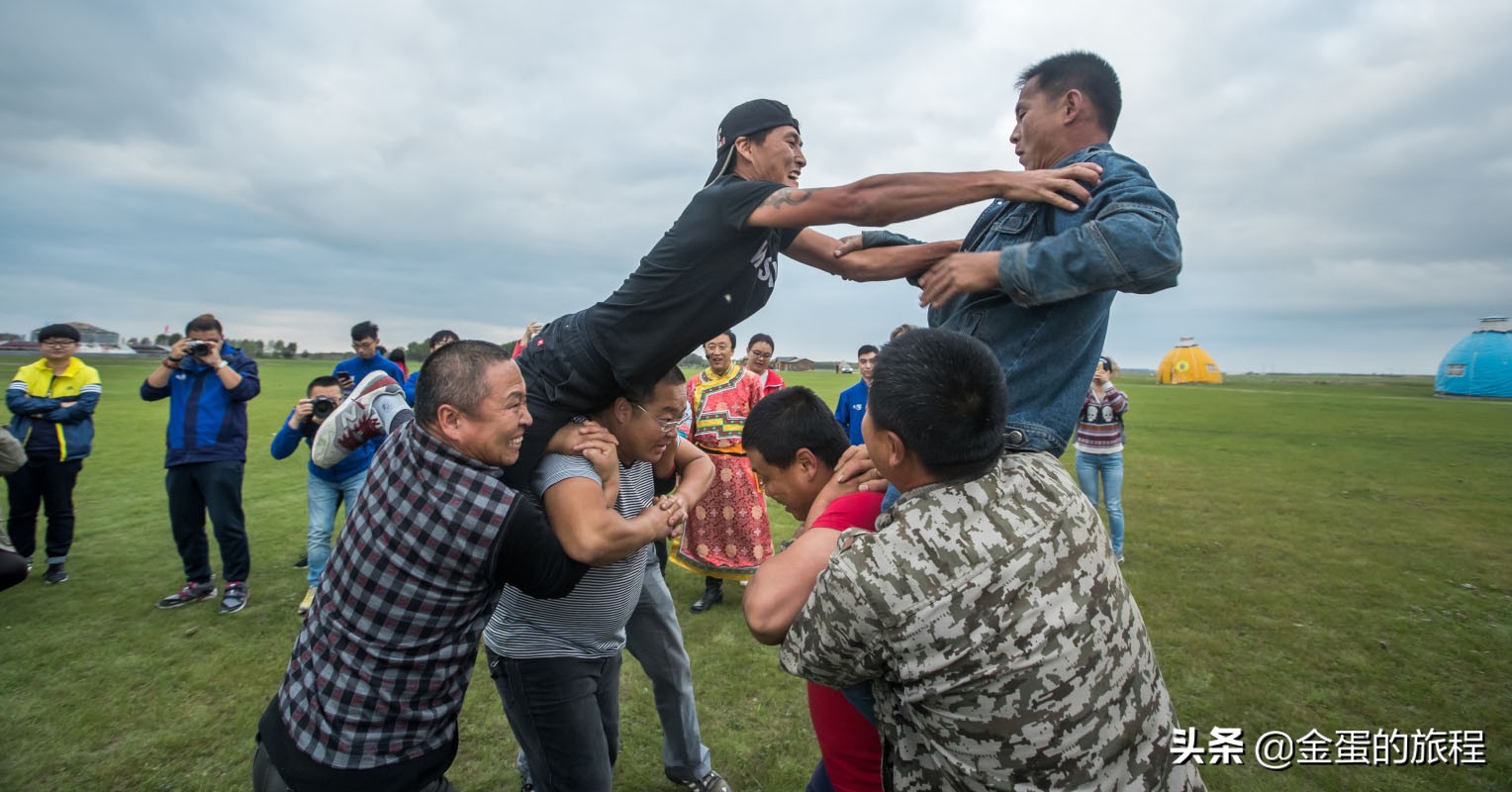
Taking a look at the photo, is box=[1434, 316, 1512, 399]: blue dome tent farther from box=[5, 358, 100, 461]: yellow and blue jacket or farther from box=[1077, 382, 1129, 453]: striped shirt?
box=[5, 358, 100, 461]: yellow and blue jacket

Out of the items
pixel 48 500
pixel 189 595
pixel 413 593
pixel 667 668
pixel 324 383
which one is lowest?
pixel 189 595

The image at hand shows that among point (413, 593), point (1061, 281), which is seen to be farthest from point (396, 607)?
point (1061, 281)

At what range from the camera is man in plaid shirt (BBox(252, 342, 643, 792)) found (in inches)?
80.3

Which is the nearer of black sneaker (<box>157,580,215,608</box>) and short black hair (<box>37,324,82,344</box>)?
black sneaker (<box>157,580,215,608</box>)

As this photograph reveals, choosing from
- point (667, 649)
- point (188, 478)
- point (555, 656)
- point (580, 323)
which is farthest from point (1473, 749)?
point (188, 478)

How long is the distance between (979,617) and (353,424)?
5.34 m

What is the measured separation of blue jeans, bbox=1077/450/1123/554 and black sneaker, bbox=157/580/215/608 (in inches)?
398

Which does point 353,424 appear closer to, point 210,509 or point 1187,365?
point 210,509

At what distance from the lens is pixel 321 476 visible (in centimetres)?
650

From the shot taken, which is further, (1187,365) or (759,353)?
(1187,365)

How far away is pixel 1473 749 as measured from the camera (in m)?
4.27

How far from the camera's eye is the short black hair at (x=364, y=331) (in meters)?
8.07

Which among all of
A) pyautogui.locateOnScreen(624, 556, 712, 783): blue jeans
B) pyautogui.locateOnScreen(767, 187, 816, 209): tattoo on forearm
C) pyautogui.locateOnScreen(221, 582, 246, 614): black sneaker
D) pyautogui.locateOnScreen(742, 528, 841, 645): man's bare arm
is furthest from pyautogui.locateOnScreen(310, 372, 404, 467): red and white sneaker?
pyautogui.locateOnScreen(742, 528, 841, 645): man's bare arm

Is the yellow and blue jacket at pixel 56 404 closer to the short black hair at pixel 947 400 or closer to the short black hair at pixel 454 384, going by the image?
the short black hair at pixel 454 384
